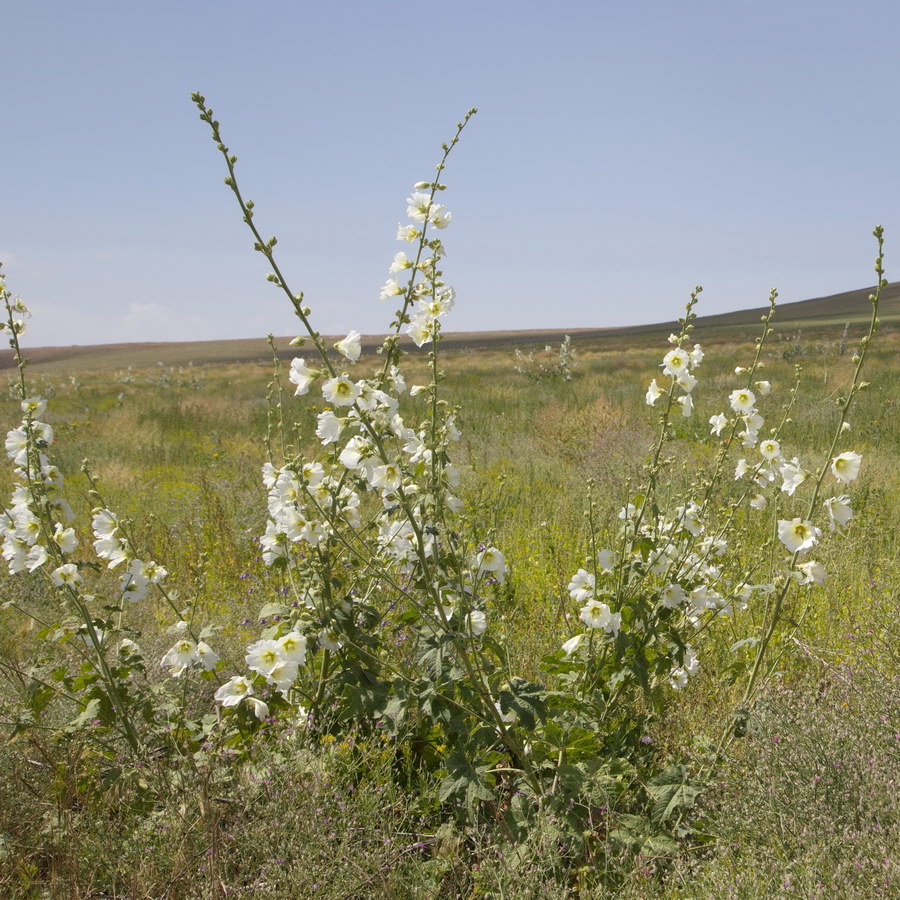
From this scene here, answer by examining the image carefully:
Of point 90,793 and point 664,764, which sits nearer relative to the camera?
point 90,793

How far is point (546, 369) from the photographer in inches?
758

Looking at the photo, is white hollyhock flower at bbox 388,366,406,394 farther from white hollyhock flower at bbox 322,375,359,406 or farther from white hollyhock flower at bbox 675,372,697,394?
white hollyhock flower at bbox 675,372,697,394

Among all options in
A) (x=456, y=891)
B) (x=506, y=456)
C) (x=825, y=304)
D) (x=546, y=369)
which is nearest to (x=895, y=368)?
(x=546, y=369)

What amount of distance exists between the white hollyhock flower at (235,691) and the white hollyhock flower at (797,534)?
6.30 feet

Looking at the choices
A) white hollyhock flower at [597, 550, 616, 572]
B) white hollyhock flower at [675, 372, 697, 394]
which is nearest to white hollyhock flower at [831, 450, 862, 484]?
white hollyhock flower at [675, 372, 697, 394]

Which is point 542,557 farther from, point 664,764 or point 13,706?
point 13,706

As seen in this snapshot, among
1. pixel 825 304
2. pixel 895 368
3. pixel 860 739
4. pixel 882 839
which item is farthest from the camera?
pixel 825 304

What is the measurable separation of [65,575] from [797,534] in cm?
264

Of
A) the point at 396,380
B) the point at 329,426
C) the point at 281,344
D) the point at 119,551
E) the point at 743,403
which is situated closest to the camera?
the point at 329,426

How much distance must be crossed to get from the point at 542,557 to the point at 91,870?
126 inches

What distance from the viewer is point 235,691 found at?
239cm

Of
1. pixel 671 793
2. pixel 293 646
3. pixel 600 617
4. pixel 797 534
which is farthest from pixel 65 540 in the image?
pixel 797 534

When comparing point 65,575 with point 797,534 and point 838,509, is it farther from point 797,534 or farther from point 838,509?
point 838,509

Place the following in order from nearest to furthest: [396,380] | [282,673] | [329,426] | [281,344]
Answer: [329,426], [282,673], [396,380], [281,344]
